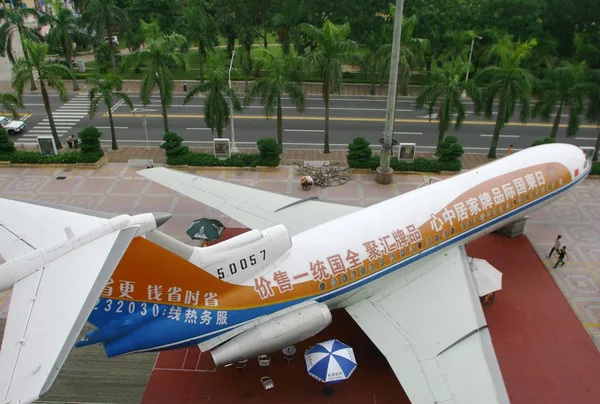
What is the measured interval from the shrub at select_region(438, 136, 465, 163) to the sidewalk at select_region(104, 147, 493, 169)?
280 cm

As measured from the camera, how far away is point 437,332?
20.5m

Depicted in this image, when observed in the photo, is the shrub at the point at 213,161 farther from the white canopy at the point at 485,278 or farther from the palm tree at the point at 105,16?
the palm tree at the point at 105,16

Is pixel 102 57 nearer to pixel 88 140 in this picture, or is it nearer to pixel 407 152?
pixel 88 140

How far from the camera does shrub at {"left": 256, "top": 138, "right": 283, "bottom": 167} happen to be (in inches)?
1574

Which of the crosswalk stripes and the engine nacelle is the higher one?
the crosswalk stripes

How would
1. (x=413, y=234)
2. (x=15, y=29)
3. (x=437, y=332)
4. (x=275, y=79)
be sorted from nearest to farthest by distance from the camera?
(x=437, y=332), (x=413, y=234), (x=275, y=79), (x=15, y=29)

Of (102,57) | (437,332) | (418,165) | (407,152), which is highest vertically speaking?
(102,57)

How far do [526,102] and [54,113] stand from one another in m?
49.9

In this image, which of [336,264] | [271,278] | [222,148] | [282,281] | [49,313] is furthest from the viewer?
[222,148]

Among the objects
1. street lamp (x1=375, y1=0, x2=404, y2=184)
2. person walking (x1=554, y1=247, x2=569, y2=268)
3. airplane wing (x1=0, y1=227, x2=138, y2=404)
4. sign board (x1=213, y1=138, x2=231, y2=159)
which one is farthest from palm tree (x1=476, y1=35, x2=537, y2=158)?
airplane wing (x1=0, y1=227, x2=138, y2=404)

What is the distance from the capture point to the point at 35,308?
11172 millimetres

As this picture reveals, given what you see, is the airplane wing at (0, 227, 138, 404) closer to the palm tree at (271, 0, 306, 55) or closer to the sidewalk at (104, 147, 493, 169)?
the sidewalk at (104, 147, 493, 169)

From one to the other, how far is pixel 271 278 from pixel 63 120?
44081mm

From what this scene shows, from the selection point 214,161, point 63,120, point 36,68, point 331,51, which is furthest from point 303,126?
point 63,120
